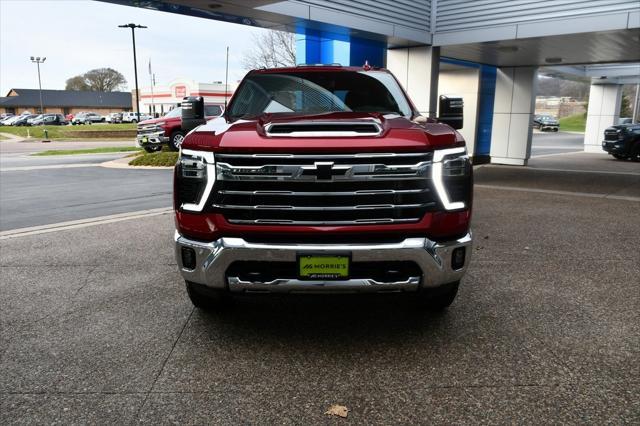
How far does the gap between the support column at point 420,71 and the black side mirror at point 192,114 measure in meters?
8.59

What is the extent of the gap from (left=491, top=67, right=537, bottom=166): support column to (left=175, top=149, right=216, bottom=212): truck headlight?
1500 centimetres

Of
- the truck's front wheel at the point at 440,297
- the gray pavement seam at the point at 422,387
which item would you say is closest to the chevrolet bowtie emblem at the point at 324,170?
the truck's front wheel at the point at 440,297

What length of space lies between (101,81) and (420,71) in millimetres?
105942

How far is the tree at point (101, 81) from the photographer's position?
104625mm

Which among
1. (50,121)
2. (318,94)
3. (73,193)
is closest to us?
(318,94)

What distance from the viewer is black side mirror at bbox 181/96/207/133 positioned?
4.72m

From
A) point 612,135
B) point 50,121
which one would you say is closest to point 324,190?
point 612,135

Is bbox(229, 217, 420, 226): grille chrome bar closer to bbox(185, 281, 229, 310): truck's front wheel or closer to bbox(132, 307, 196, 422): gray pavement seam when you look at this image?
bbox(185, 281, 229, 310): truck's front wheel

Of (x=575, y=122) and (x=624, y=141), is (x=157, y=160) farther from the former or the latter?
(x=575, y=122)

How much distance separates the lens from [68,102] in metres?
94.9

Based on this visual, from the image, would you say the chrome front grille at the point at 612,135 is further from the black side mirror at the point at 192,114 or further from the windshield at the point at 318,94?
the black side mirror at the point at 192,114

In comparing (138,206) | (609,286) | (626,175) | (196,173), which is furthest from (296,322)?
(626,175)

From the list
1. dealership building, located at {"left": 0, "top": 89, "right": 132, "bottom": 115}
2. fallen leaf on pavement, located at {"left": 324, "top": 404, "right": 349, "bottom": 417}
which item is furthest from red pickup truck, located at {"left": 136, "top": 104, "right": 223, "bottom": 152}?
dealership building, located at {"left": 0, "top": 89, "right": 132, "bottom": 115}

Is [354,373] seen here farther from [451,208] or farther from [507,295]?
[507,295]
